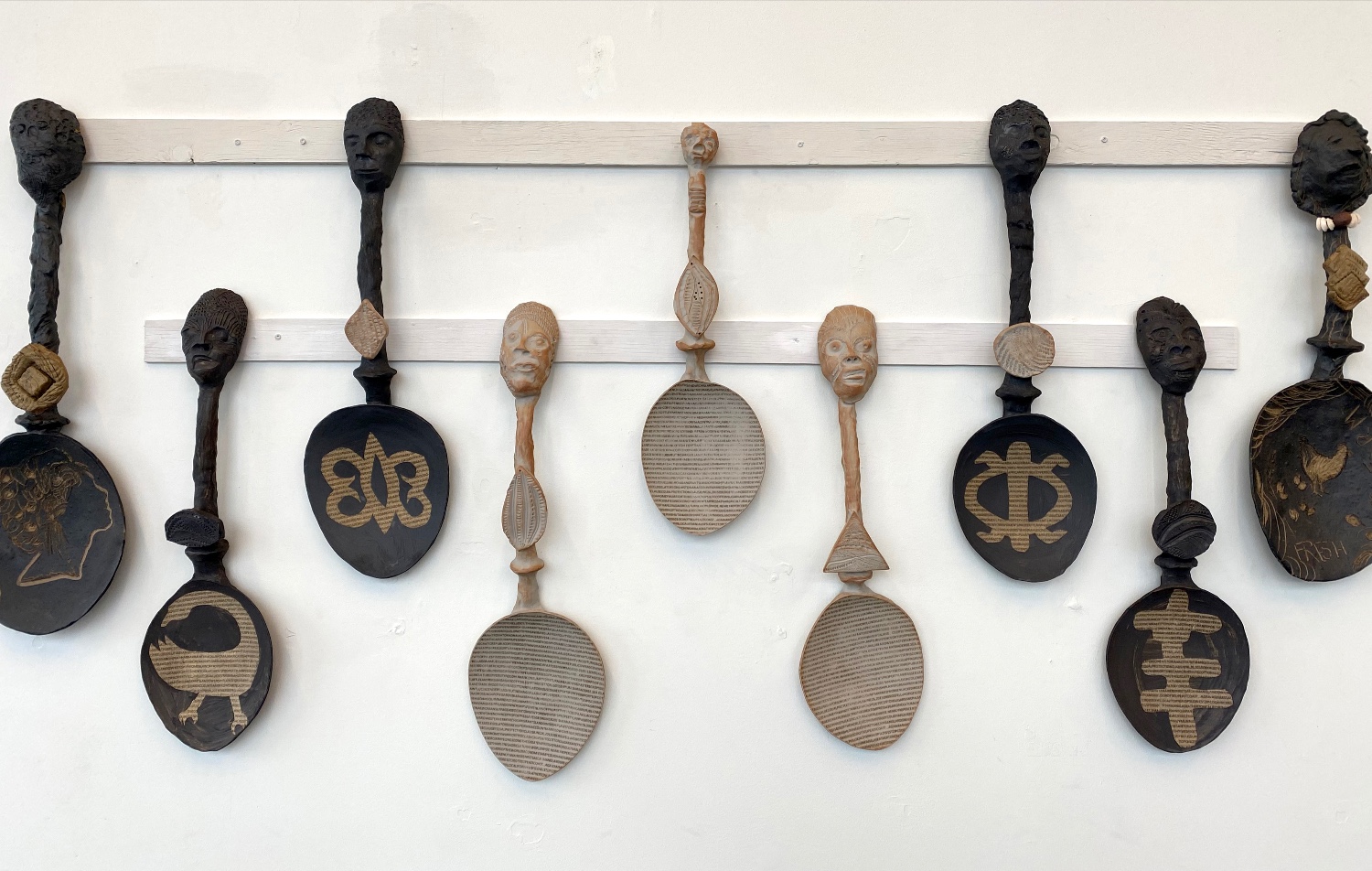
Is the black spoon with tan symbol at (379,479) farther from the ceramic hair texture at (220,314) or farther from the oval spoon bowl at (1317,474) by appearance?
the oval spoon bowl at (1317,474)

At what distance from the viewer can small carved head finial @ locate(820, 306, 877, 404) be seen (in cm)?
108

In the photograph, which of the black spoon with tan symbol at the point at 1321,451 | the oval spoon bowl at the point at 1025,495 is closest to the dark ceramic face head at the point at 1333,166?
the black spoon with tan symbol at the point at 1321,451

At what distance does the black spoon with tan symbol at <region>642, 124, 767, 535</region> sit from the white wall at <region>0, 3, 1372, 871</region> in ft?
0.12

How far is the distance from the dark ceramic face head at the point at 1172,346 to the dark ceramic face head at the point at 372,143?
996mm

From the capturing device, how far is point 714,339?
3.71 ft

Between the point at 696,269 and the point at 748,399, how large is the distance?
0.61 feet

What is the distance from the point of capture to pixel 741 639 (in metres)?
1.15

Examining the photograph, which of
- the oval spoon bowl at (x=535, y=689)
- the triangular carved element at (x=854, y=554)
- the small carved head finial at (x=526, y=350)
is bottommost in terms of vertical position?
the oval spoon bowl at (x=535, y=689)

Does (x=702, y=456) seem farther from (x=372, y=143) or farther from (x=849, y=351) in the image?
(x=372, y=143)

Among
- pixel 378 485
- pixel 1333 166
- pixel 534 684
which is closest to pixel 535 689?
pixel 534 684

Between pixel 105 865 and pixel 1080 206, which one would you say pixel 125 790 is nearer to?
pixel 105 865

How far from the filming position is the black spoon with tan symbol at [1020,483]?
1100 millimetres

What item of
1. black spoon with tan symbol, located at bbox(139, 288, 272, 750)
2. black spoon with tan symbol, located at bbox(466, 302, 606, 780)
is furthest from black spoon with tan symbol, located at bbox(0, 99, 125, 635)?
black spoon with tan symbol, located at bbox(466, 302, 606, 780)

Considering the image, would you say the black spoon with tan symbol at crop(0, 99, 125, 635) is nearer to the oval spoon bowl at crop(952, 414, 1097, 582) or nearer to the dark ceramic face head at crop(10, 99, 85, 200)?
the dark ceramic face head at crop(10, 99, 85, 200)
